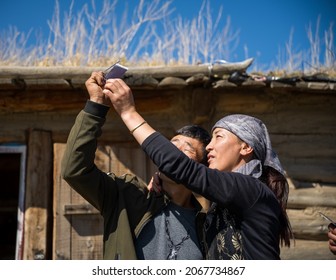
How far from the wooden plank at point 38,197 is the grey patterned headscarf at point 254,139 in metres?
3.17

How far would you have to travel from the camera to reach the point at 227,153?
2.01m

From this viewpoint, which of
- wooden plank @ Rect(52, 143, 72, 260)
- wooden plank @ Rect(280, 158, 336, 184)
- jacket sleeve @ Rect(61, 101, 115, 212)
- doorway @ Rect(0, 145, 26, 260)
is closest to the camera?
jacket sleeve @ Rect(61, 101, 115, 212)

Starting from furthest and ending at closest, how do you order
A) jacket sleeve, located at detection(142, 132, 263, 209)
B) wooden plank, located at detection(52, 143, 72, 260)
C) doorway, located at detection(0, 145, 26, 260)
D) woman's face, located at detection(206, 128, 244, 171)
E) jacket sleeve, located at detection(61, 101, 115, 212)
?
doorway, located at detection(0, 145, 26, 260)
wooden plank, located at detection(52, 143, 72, 260)
woman's face, located at detection(206, 128, 244, 171)
jacket sleeve, located at detection(61, 101, 115, 212)
jacket sleeve, located at detection(142, 132, 263, 209)

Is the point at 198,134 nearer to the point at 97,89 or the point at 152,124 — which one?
the point at 97,89

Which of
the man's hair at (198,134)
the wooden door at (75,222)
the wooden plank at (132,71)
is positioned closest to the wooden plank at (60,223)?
the wooden door at (75,222)

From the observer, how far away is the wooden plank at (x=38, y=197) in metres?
4.71

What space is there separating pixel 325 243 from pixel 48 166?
306 centimetres

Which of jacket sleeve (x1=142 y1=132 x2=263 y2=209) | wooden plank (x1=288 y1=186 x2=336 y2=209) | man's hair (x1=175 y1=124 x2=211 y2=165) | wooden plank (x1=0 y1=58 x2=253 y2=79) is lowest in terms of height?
wooden plank (x1=288 y1=186 x2=336 y2=209)

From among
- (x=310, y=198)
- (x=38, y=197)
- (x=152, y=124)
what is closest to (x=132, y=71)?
(x=152, y=124)

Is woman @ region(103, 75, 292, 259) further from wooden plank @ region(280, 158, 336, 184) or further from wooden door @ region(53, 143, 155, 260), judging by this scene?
wooden plank @ region(280, 158, 336, 184)

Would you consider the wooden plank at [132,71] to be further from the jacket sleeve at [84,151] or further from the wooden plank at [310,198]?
the jacket sleeve at [84,151]

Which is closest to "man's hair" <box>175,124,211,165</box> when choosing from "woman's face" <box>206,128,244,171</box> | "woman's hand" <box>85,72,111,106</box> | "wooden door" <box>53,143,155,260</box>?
"woman's face" <box>206,128,244,171</box>

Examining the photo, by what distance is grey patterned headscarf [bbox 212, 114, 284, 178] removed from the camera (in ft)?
6.49

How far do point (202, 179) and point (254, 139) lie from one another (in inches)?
15.7
